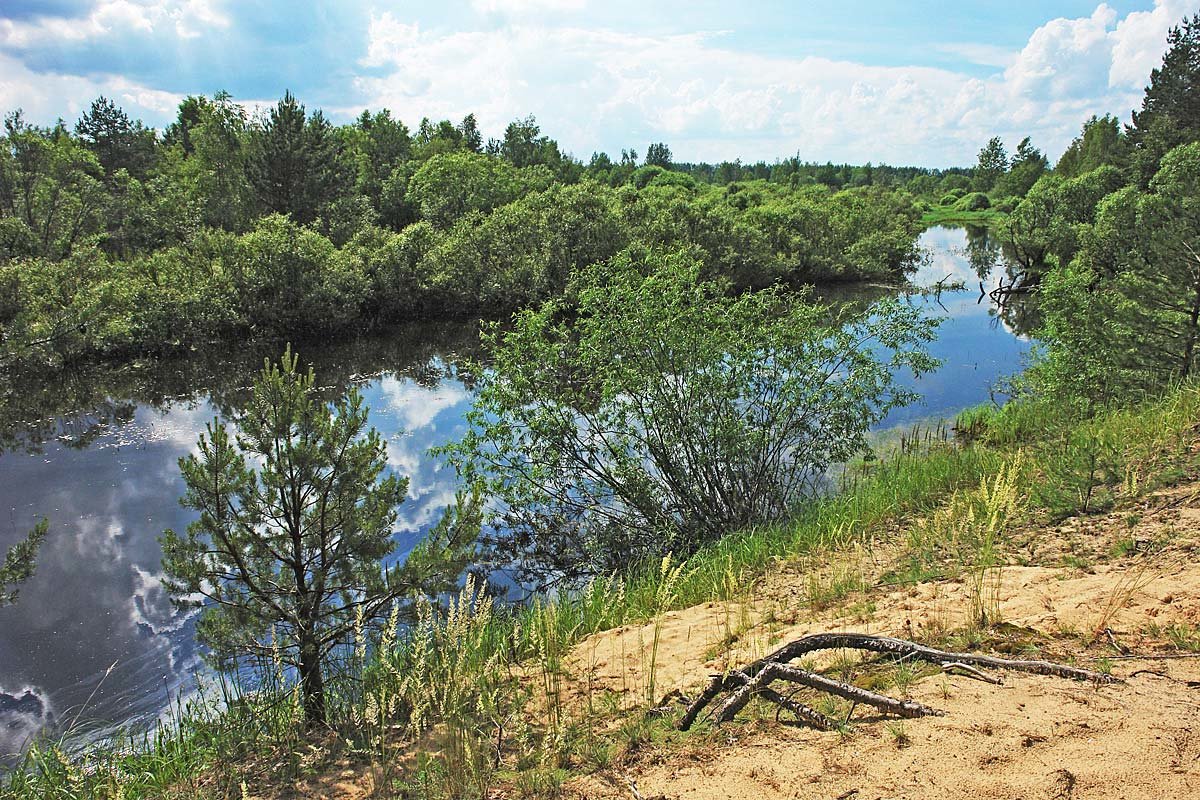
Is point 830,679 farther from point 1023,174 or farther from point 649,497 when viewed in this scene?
point 1023,174

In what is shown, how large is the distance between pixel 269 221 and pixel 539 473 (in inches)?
982

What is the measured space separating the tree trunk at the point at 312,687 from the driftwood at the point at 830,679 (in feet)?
11.3

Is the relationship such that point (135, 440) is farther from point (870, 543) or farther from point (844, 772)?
point (844, 772)

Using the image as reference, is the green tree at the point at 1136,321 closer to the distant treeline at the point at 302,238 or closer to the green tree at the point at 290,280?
the distant treeline at the point at 302,238

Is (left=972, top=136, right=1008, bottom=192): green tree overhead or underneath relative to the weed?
overhead

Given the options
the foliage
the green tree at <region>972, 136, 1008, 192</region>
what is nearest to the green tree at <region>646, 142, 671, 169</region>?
the green tree at <region>972, 136, 1008, 192</region>

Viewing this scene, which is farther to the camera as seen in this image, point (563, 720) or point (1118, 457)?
→ point (1118, 457)

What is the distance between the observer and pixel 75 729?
26.2 feet

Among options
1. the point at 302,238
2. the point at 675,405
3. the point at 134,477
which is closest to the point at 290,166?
the point at 302,238

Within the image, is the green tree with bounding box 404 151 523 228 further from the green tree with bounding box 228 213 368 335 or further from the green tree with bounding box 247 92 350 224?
the green tree with bounding box 228 213 368 335

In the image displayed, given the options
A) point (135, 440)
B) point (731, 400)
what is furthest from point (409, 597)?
point (135, 440)

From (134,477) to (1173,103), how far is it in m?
A: 70.6

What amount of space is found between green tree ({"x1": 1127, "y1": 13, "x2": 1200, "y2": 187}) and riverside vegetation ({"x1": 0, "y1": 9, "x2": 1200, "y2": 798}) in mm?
43927

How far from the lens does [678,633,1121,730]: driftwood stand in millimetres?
4012
